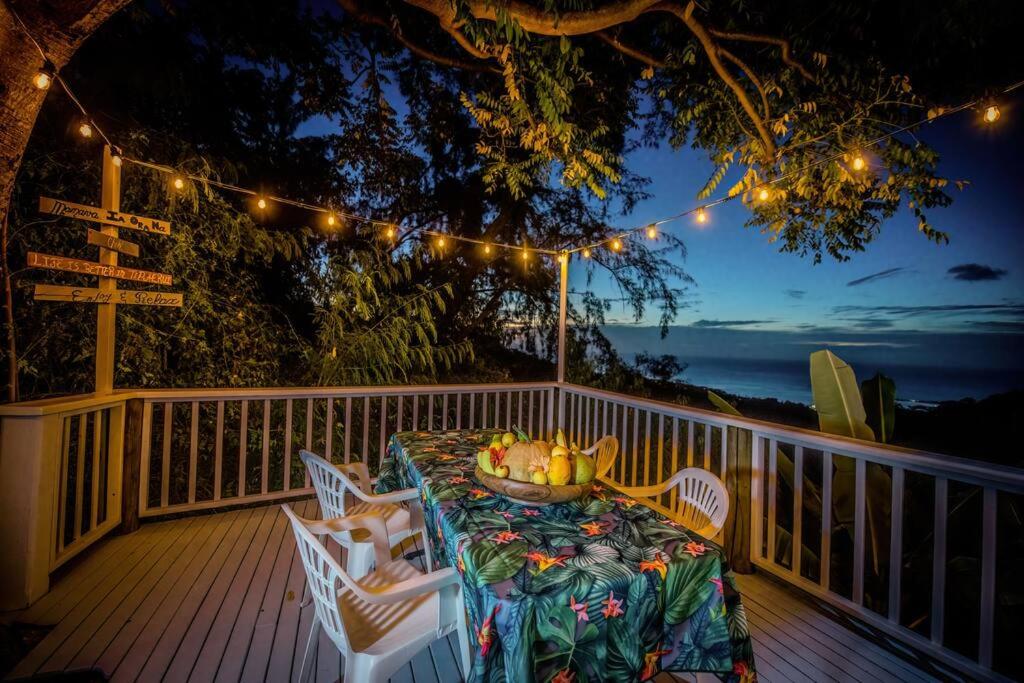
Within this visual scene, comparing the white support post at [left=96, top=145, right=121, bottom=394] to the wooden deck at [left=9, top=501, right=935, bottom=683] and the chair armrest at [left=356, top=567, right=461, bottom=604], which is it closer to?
the wooden deck at [left=9, top=501, right=935, bottom=683]

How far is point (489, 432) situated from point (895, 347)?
237 inches

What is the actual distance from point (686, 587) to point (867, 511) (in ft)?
6.73

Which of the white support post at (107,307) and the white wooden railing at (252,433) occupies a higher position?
the white support post at (107,307)

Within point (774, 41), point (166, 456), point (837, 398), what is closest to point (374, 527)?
point (166, 456)

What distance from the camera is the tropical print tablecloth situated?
985mm

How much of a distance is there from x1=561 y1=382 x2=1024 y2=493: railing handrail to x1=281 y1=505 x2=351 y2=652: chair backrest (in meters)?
2.25

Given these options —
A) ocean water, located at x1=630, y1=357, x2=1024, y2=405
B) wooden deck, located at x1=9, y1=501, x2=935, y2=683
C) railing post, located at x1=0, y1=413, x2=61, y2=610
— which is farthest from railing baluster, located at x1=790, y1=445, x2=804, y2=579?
railing post, located at x1=0, y1=413, x2=61, y2=610

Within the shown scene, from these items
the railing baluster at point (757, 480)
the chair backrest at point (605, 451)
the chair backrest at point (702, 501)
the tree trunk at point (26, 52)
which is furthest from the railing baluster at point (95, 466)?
the railing baluster at point (757, 480)

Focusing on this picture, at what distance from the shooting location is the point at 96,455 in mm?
2439

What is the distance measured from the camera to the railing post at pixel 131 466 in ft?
8.72

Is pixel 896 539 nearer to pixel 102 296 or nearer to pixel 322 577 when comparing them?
pixel 322 577

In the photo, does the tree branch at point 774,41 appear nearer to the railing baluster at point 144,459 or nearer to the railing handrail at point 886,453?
the railing handrail at point 886,453

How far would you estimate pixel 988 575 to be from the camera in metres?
1.60

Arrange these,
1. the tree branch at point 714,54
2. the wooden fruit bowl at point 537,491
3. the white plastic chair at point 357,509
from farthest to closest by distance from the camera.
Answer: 1. the tree branch at point 714,54
2. the white plastic chair at point 357,509
3. the wooden fruit bowl at point 537,491
